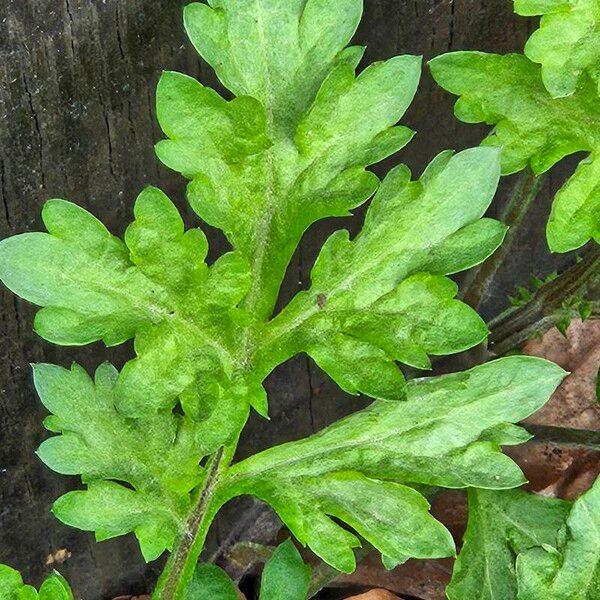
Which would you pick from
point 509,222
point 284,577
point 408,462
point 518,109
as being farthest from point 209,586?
point 518,109

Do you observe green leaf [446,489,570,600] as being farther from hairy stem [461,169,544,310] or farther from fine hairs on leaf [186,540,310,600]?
hairy stem [461,169,544,310]

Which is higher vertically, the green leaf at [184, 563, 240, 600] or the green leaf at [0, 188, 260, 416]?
the green leaf at [0, 188, 260, 416]

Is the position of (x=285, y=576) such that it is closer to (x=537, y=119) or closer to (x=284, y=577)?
(x=284, y=577)

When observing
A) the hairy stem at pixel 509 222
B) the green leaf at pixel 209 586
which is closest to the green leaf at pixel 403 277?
the hairy stem at pixel 509 222

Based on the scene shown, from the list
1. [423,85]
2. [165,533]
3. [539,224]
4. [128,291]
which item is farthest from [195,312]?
[539,224]

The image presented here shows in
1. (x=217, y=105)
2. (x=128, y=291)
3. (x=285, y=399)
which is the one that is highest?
(x=217, y=105)

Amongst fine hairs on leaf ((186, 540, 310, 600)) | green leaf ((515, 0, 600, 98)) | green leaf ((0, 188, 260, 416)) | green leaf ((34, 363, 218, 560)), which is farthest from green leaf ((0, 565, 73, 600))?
green leaf ((515, 0, 600, 98))

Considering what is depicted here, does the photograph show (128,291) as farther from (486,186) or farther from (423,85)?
(423,85)

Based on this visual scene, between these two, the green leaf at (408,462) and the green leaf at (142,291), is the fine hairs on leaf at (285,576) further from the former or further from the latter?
the green leaf at (142,291)
